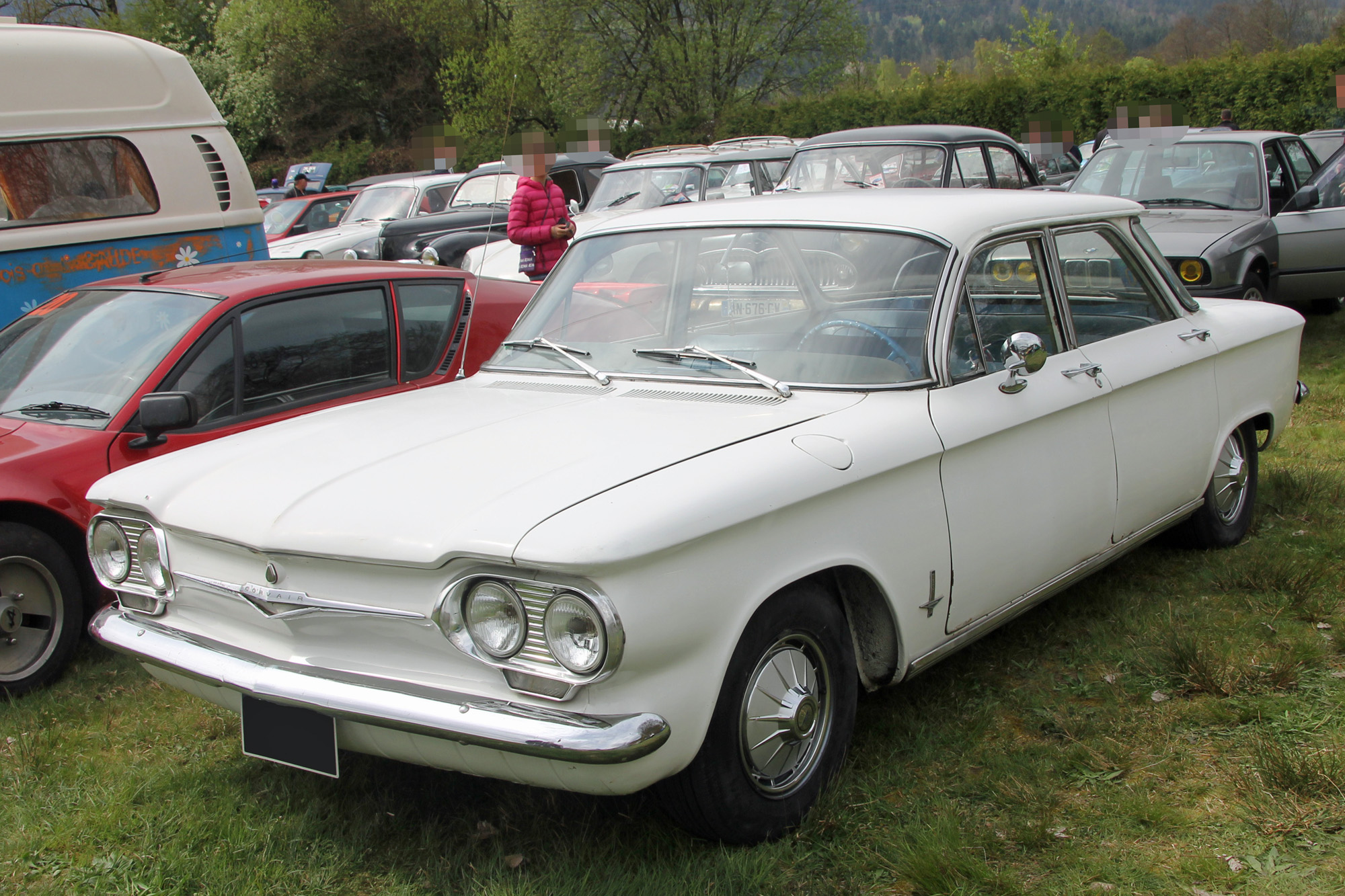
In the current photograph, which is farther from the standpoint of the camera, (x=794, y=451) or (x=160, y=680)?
(x=160, y=680)

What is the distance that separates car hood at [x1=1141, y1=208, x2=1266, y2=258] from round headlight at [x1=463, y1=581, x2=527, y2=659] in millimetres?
6933

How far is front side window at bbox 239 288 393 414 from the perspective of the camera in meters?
4.64

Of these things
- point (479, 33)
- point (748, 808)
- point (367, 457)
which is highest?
point (479, 33)

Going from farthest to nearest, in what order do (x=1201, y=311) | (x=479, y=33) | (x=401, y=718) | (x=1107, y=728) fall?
1. (x=479, y=33)
2. (x=1201, y=311)
3. (x=1107, y=728)
4. (x=401, y=718)

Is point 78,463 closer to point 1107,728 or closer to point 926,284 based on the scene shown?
point 926,284

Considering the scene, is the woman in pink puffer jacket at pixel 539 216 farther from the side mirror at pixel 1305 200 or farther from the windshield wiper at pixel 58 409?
the side mirror at pixel 1305 200

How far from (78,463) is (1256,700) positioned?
13.3ft

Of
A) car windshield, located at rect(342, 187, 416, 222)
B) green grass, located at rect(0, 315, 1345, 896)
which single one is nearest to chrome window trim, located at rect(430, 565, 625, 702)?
green grass, located at rect(0, 315, 1345, 896)

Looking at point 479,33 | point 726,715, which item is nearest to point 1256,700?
point 726,715

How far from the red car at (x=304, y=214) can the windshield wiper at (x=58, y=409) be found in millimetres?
10849

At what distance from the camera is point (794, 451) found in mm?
2881

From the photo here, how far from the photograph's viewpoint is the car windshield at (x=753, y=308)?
3422 mm

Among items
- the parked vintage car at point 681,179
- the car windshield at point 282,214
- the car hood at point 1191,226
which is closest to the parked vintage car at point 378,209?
the car windshield at point 282,214

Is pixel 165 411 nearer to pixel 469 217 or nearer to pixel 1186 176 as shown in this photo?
pixel 1186 176
